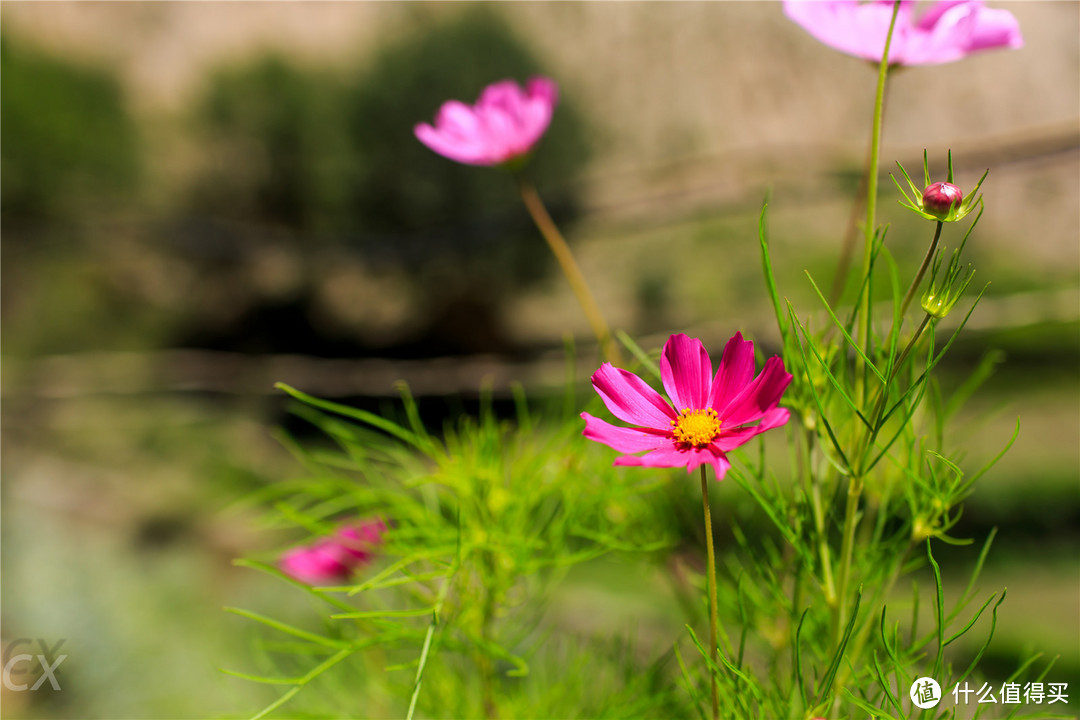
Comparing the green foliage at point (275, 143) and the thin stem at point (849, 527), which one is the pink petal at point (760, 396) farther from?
the green foliage at point (275, 143)

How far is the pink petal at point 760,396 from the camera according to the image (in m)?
0.14

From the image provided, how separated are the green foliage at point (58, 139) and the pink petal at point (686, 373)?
31.5 inches

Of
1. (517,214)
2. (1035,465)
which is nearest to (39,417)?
(517,214)

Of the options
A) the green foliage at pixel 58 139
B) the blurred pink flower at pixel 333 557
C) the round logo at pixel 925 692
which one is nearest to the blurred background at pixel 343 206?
the green foliage at pixel 58 139

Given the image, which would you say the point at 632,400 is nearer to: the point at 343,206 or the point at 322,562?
the point at 322,562

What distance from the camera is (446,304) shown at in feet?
2.63

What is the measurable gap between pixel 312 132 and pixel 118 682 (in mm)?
547

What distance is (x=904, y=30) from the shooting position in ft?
0.64

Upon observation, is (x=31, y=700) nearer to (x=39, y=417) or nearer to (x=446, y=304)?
(x=39, y=417)

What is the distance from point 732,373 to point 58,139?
2.73 feet

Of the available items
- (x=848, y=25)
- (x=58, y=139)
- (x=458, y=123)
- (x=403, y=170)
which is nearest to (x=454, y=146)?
(x=458, y=123)

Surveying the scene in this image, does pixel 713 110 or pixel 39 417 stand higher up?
pixel 713 110

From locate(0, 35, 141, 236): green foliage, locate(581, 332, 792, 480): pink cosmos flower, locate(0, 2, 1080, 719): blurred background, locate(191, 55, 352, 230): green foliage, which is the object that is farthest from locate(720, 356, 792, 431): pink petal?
locate(0, 35, 141, 236): green foliage

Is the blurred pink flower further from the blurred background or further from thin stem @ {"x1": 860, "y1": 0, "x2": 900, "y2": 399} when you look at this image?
the blurred background
